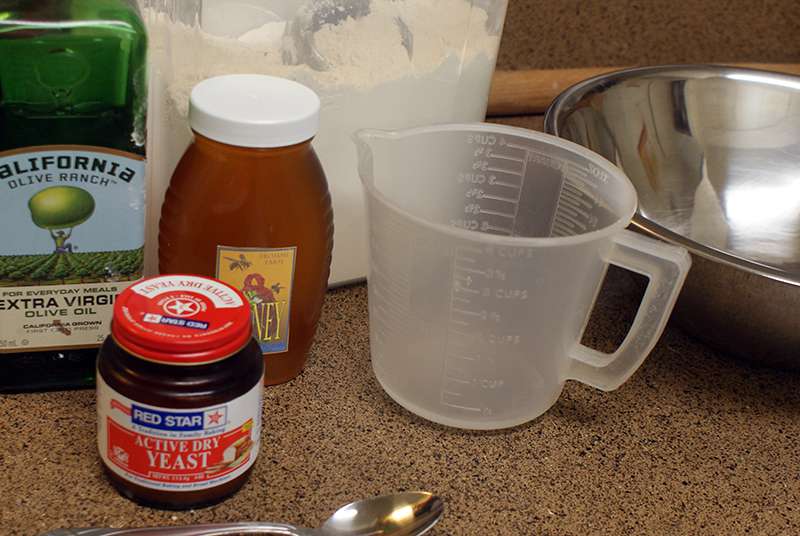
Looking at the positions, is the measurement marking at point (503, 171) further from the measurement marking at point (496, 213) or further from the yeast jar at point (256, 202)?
the yeast jar at point (256, 202)

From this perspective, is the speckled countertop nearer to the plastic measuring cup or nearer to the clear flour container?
the plastic measuring cup

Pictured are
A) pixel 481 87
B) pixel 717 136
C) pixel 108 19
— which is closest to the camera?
pixel 108 19

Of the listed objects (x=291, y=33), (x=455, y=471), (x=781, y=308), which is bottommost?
(x=455, y=471)

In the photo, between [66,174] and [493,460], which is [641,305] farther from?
[66,174]

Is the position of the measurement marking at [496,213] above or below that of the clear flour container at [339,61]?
below

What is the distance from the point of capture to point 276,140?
0.69 m

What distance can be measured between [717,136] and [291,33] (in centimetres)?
53

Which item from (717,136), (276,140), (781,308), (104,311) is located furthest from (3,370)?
(717,136)

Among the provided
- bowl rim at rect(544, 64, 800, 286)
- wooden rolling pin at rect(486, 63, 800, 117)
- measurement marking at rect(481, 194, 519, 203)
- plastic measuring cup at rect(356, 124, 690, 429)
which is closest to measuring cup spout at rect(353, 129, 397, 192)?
plastic measuring cup at rect(356, 124, 690, 429)

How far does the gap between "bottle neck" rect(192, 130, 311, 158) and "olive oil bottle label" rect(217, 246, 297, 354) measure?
0.07 meters

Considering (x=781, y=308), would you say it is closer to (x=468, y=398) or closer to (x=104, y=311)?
(x=468, y=398)

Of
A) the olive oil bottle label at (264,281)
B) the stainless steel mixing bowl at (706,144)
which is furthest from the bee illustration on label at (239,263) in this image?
the stainless steel mixing bowl at (706,144)

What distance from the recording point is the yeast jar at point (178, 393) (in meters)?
0.63

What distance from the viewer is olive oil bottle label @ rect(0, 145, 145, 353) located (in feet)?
2.23
